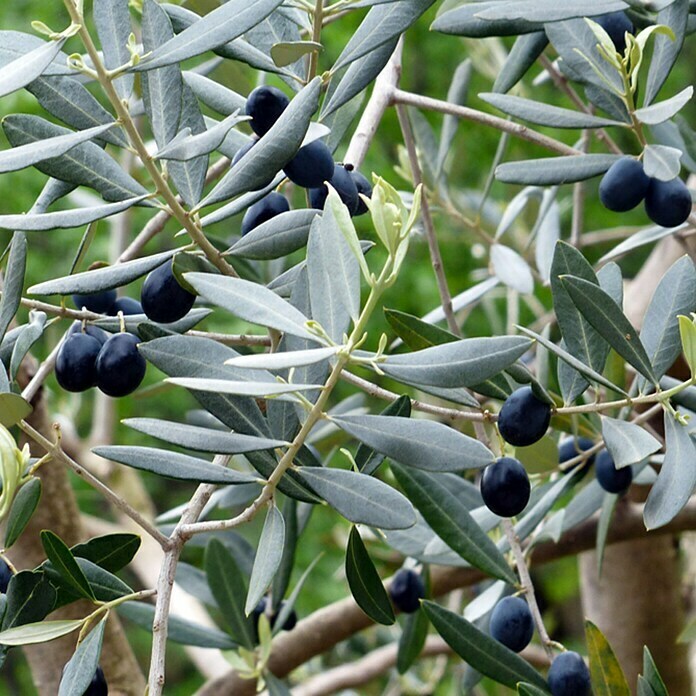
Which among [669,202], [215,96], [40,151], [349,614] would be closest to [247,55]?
[215,96]

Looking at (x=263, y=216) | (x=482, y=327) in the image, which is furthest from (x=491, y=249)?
(x=482, y=327)

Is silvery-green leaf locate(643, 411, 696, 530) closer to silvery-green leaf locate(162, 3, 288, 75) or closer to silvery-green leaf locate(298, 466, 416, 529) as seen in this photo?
silvery-green leaf locate(298, 466, 416, 529)

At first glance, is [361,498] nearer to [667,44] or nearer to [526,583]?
[526,583]

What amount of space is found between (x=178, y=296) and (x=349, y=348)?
12cm

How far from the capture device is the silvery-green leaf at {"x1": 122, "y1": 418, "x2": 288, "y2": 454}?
1.37 ft

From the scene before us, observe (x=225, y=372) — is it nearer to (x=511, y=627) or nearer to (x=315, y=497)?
(x=315, y=497)

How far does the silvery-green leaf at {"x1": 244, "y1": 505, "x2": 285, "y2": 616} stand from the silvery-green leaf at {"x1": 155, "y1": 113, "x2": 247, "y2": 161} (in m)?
0.16

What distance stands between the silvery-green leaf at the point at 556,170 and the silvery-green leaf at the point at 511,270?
0.81 ft

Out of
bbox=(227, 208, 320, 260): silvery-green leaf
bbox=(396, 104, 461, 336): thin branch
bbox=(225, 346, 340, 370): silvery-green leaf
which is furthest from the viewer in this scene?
bbox=(396, 104, 461, 336): thin branch

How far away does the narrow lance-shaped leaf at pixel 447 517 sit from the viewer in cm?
59

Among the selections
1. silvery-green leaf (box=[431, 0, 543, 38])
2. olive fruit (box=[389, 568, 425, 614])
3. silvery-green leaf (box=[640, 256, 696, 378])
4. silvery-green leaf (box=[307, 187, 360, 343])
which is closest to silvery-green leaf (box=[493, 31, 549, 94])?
silvery-green leaf (box=[431, 0, 543, 38])

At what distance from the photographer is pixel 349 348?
0.39 metres

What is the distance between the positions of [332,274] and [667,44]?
1.03ft

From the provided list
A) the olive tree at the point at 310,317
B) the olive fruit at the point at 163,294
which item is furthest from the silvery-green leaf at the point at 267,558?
the olive fruit at the point at 163,294
